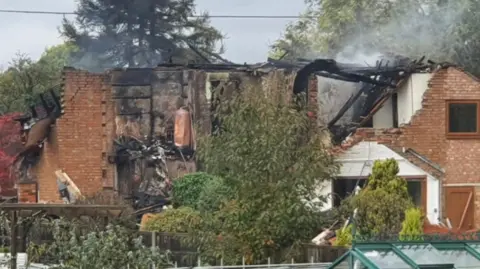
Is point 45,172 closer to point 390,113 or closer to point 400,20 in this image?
point 390,113

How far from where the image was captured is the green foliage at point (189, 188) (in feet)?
83.0

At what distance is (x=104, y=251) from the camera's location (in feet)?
47.0

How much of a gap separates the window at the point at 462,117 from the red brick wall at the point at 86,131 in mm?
9284

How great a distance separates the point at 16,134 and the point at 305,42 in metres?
19.5

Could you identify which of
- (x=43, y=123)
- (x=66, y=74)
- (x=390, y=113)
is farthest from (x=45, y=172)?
(x=390, y=113)

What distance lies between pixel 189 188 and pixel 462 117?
24.7 feet

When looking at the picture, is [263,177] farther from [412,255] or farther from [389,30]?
[389,30]

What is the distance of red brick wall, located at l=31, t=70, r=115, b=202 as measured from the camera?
90.3 ft

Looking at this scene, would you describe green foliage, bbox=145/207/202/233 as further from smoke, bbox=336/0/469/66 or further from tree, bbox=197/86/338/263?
smoke, bbox=336/0/469/66

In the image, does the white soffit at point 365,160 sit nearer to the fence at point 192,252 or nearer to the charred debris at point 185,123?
the charred debris at point 185,123

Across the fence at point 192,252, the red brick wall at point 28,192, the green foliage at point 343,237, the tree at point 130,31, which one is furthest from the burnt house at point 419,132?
the tree at point 130,31

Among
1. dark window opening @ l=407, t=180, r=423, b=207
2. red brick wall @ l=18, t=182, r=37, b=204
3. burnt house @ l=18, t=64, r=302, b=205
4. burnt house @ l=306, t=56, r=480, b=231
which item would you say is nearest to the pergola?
burnt house @ l=306, t=56, r=480, b=231

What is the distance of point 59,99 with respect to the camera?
29.1 m

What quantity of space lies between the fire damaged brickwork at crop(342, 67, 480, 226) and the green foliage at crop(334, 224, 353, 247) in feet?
22.0
